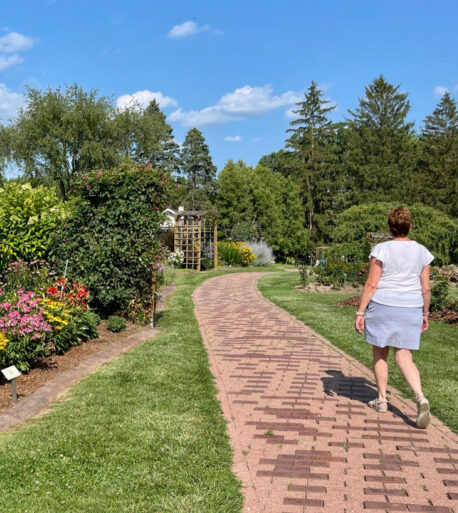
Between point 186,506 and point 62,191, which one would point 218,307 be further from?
point 62,191

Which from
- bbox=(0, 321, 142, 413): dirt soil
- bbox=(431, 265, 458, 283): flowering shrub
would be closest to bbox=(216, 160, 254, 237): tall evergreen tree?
bbox=(431, 265, 458, 283): flowering shrub

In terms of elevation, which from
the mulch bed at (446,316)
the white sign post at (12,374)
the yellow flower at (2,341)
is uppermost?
the yellow flower at (2,341)

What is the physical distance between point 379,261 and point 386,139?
4025 centimetres

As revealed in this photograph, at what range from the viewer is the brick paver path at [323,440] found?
3051mm

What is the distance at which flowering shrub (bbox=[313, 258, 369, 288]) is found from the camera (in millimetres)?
14898

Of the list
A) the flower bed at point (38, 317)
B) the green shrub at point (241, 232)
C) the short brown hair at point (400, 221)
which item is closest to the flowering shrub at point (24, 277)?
the flower bed at point (38, 317)

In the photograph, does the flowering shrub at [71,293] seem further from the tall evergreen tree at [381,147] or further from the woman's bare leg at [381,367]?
the tall evergreen tree at [381,147]

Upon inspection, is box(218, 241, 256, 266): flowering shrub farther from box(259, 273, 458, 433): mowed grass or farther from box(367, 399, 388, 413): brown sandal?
box(367, 399, 388, 413): brown sandal

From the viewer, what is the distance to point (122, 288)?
8.05m

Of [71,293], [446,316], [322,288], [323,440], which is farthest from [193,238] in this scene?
[323,440]

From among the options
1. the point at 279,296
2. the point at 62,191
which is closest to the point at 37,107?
the point at 62,191

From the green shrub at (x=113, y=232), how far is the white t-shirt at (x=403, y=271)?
4.55 meters

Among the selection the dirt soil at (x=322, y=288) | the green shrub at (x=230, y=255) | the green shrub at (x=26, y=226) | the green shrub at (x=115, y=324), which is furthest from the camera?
the green shrub at (x=230, y=255)

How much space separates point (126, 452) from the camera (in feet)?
11.6
